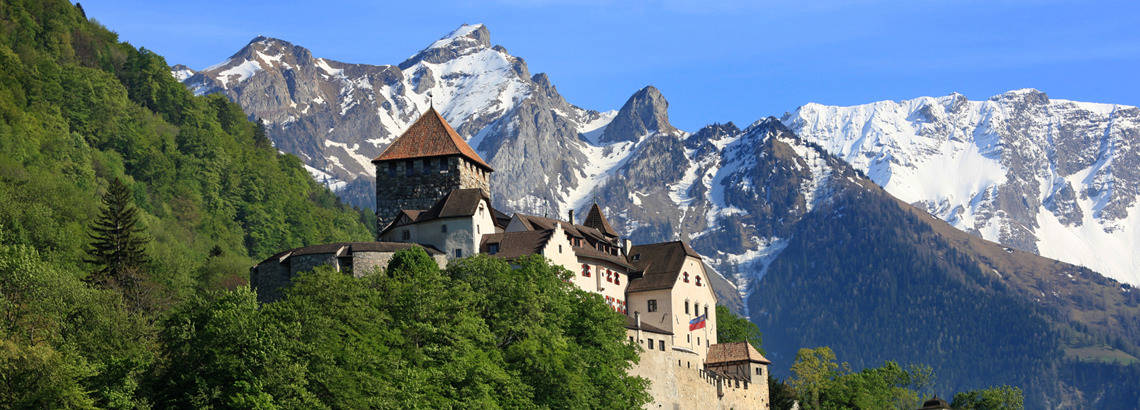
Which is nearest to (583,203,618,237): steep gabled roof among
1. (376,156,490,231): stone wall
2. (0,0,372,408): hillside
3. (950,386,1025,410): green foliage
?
(376,156,490,231): stone wall

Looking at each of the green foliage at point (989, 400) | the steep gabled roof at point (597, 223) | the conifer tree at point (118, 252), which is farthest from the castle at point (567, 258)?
the green foliage at point (989, 400)

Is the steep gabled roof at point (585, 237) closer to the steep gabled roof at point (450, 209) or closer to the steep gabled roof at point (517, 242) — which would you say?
the steep gabled roof at point (517, 242)

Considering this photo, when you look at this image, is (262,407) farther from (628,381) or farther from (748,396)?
(748,396)

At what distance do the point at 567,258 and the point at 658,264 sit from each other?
10063 mm

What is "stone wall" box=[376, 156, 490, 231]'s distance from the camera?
95.1 m

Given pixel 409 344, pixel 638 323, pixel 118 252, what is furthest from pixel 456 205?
pixel 409 344

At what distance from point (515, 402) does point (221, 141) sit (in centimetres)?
10958

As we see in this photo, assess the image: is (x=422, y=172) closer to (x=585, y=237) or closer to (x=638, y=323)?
(x=585, y=237)

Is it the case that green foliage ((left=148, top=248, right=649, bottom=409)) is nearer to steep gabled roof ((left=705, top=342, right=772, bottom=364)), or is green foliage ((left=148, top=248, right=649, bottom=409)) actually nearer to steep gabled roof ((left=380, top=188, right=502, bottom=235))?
steep gabled roof ((left=380, top=188, right=502, bottom=235))

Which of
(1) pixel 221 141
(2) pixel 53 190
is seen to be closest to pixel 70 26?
(1) pixel 221 141

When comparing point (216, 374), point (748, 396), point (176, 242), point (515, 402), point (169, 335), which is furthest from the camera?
point (176, 242)

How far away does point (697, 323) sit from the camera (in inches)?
3885

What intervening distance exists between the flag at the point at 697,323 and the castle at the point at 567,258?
0.09 meters

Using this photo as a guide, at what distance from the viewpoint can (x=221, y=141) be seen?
17200 cm
